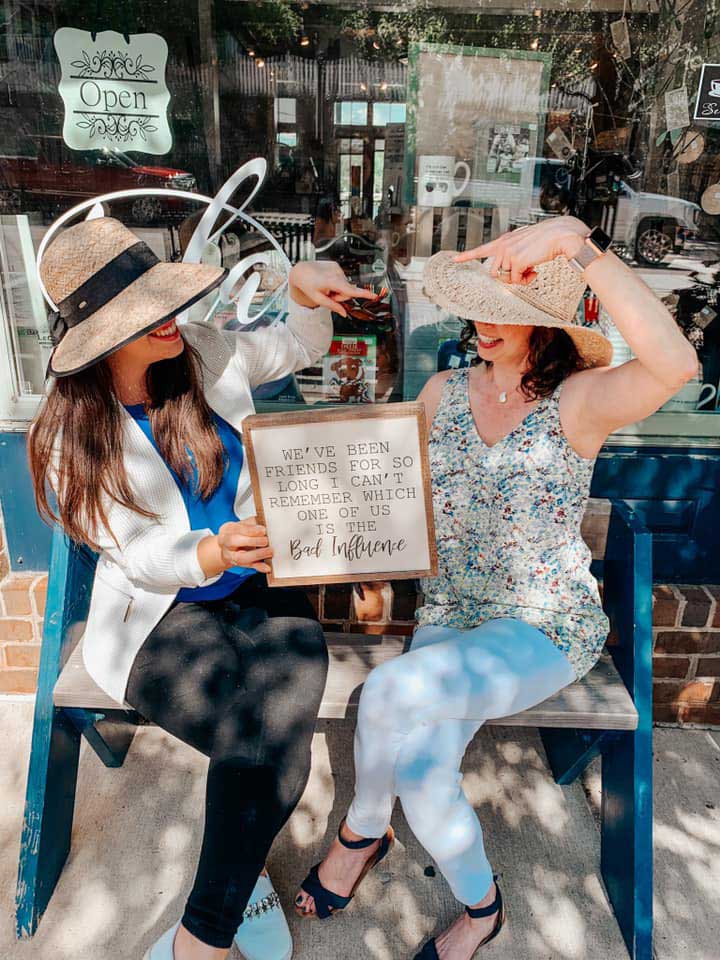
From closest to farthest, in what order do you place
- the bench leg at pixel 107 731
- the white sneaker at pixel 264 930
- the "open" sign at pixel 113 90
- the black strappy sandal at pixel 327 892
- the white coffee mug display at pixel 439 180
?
1. the white sneaker at pixel 264 930
2. the black strappy sandal at pixel 327 892
3. the bench leg at pixel 107 731
4. the "open" sign at pixel 113 90
5. the white coffee mug display at pixel 439 180

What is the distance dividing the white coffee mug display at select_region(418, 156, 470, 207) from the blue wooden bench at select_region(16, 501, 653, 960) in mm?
1328

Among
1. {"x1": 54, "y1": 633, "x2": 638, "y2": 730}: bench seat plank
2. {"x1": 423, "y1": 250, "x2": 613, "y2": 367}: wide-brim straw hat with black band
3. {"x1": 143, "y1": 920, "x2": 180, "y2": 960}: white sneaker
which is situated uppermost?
{"x1": 423, "y1": 250, "x2": 613, "y2": 367}: wide-brim straw hat with black band

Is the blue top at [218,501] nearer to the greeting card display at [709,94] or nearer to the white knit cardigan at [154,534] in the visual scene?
the white knit cardigan at [154,534]

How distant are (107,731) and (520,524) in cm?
146

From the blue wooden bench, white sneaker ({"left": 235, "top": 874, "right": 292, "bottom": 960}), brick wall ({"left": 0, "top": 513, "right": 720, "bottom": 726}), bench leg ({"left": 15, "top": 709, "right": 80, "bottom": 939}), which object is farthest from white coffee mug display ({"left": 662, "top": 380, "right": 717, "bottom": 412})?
bench leg ({"left": 15, "top": 709, "right": 80, "bottom": 939})

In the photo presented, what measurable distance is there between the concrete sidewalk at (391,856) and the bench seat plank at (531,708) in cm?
50

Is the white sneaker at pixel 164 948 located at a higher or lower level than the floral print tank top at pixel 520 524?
lower

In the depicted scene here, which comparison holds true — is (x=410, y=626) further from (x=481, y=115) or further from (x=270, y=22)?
(x=270, y=22)

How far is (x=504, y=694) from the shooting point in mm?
1916

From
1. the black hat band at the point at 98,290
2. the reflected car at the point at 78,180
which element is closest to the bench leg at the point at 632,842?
the black hat band at the point at 98,290

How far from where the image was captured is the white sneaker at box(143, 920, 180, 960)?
187cm

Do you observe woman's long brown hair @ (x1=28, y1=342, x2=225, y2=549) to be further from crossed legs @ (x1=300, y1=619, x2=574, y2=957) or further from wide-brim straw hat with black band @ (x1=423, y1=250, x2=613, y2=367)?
wide-brim straw hat with black band @ (x1=423, y1=250, x2=613, y2=367)

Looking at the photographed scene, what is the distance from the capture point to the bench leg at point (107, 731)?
7.50ft

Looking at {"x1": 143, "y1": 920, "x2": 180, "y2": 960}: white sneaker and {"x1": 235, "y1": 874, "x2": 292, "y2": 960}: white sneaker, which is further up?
{"x1": 143, "y1": 920, "x2": 180, "y2": 960}: white sneaker
